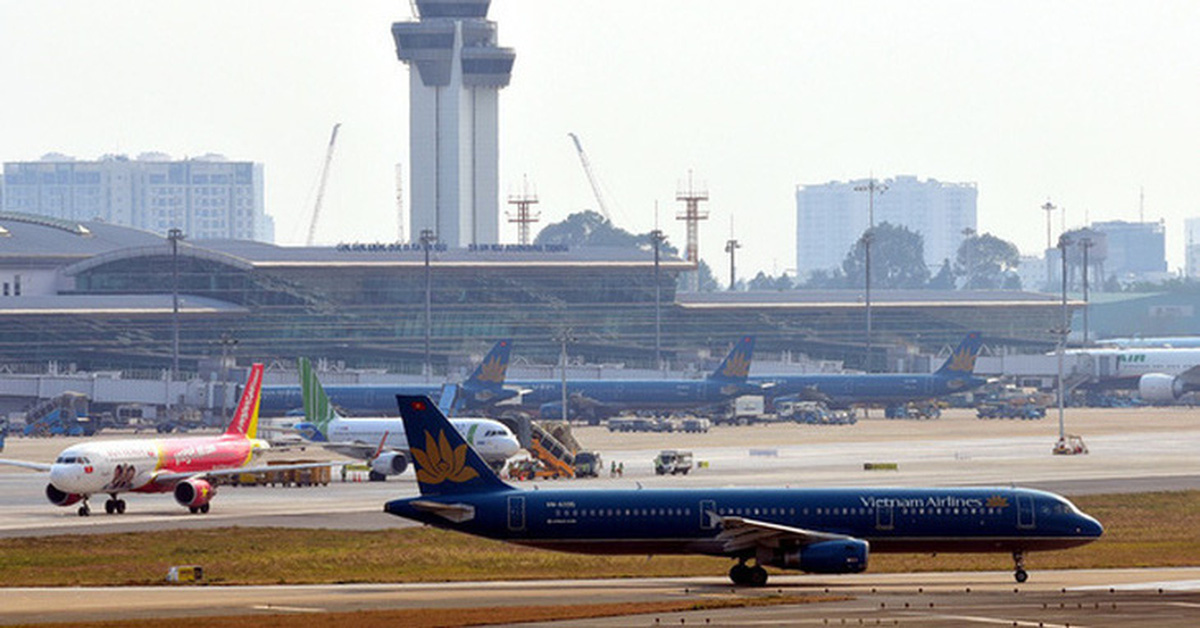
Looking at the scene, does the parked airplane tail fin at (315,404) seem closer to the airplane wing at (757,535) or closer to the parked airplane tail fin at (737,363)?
the parked airplane tail fin at (737,363)

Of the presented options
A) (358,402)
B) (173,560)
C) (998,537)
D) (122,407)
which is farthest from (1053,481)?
(122,407)

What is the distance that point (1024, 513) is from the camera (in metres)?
69.6

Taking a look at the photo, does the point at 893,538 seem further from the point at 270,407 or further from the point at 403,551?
the point at 270,407

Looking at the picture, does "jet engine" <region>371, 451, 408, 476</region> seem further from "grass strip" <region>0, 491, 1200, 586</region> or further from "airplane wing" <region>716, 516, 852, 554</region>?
"airplane wing" <region>716, 516, 852, 554</region>

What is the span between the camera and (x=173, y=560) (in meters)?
77.1

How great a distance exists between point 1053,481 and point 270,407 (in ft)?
271

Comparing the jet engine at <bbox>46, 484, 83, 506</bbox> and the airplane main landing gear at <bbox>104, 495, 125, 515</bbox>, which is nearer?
the jet engine at <bbox>46, 484, 83, 506</bbox>

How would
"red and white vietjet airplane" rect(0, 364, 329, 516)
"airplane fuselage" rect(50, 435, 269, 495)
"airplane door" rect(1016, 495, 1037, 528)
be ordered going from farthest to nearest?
1. "red and white vietjet airplane" rect(0, 364, 329, 516)
2. "airplane fuselage" rect(50, 435, 269, 495)
3. "airplane door" rect(1016, 495, 1037, 528)

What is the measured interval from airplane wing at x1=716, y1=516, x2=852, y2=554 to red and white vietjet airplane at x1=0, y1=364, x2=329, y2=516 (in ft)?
122

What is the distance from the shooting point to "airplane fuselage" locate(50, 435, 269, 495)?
9531cm

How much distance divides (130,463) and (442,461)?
3321cm

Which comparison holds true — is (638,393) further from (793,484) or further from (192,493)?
(192,493)

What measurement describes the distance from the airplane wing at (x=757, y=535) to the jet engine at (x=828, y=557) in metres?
0.35

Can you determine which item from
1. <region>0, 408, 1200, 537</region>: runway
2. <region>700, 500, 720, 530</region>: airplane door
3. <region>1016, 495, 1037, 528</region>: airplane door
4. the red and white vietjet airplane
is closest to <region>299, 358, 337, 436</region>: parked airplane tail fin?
<region>0, 408, 1200, 537</region>: runway
